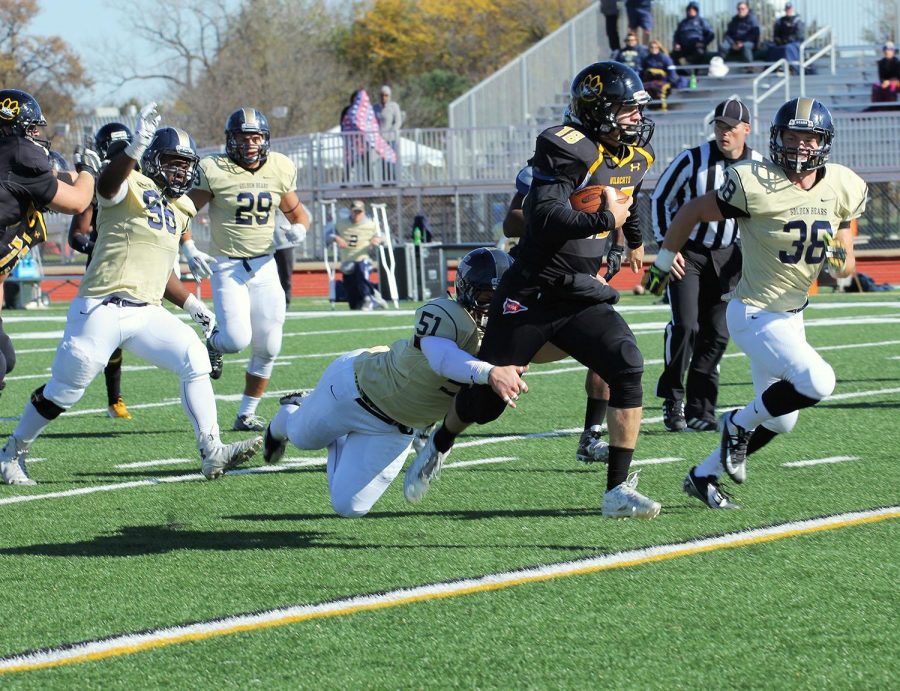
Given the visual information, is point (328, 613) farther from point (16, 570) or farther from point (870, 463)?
point (870, 463)

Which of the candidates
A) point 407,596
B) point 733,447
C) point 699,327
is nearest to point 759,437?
point 733,447

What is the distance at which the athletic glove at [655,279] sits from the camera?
6.24m

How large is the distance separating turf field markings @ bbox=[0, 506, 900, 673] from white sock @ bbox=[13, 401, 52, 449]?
270 cm

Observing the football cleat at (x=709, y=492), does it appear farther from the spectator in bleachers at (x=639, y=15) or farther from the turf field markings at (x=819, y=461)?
the spectator in bleachers at (x=639, y=15)

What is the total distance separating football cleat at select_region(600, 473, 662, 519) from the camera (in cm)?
535

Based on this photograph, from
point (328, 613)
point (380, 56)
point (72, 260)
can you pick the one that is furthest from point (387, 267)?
point (380, 56)

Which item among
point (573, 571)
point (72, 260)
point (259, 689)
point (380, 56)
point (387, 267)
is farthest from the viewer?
point (380, 56)

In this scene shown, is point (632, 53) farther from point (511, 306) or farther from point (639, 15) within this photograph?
point (511, 306)

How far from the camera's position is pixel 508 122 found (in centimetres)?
2856

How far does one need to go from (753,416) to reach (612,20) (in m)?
22.9

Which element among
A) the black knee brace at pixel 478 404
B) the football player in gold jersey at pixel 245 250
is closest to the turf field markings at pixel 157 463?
the football player in gold jersey at pixel 245 250

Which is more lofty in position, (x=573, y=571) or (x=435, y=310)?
(x=435, y=310)

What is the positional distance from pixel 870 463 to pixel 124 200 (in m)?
3.70

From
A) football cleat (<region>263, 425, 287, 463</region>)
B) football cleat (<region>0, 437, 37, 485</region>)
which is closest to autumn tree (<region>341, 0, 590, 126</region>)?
football cleat (<region>0, 437, 37, 485</region>)
